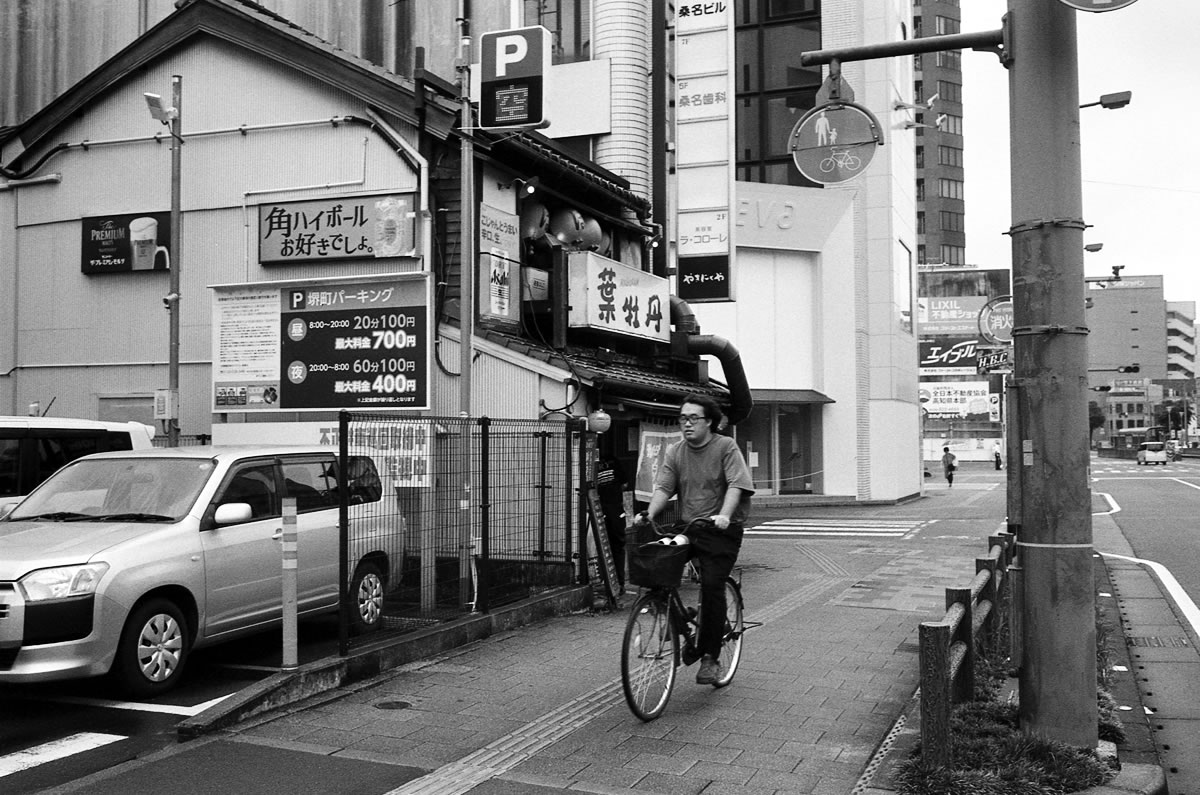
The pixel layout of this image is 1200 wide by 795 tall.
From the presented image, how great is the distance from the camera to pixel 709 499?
700cm

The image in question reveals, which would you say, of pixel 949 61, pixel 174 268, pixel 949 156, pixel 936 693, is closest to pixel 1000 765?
pixel 936 693

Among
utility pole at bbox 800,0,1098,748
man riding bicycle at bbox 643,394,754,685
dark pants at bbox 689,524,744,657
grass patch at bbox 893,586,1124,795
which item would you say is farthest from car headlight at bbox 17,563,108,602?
utility pole at bbox 800,0,1098,748

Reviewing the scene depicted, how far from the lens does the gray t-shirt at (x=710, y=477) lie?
6949 millimetres

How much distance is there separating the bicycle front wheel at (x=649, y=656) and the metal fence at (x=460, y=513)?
2.16m

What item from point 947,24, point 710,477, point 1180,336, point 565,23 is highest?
point 947,24

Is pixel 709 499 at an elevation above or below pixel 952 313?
below

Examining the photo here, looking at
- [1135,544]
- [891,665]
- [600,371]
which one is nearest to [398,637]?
[891,665]

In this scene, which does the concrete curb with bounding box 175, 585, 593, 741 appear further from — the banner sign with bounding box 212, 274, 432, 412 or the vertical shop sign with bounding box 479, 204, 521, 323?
the vertical shop sign with bounding box 479, 204, 521, 323

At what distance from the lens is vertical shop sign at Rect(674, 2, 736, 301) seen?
19562 mm

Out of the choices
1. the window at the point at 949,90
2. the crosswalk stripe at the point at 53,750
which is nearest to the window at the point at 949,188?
the window at the point at 949,90

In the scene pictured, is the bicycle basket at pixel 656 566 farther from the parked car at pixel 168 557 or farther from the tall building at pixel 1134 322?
the tall building at pixel 1134 322

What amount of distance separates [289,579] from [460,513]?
2494 mm

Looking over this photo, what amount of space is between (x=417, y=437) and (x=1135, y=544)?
1531 centimetres

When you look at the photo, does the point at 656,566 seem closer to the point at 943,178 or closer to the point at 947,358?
the point at 947,358
